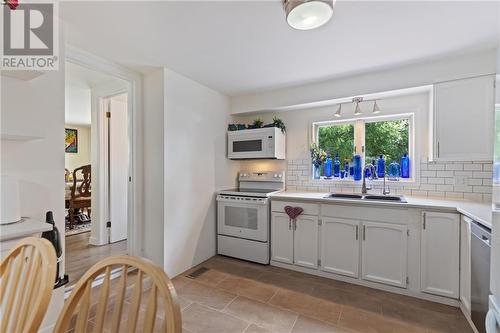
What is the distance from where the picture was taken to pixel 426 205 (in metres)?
2.03

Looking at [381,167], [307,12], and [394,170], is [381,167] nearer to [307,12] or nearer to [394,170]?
[394,170]

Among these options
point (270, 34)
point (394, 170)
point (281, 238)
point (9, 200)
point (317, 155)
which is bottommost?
point (281, 238)

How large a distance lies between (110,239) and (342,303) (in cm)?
316

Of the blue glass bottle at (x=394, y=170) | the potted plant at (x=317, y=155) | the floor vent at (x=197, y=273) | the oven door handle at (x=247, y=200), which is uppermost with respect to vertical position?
the potted plant at (x=317, y=155)

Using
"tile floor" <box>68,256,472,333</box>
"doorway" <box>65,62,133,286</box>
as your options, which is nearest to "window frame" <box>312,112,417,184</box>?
"tile floor" <box>68,256,472,333</box>

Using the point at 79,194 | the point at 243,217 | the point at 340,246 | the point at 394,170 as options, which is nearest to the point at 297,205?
the point at 340,246

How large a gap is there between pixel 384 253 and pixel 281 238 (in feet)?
3.47

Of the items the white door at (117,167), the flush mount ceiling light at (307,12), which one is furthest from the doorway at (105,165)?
the flush mount ceiling light at (307,12)

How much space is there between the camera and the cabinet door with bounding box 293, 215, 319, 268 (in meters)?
2.55

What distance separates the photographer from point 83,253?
297 centimetres

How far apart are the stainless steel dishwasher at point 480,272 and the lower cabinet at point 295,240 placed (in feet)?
4.07

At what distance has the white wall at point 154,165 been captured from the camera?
2.40 meters

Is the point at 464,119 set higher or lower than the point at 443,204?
higher

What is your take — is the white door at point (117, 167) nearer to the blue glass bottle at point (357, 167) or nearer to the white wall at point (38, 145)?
the white wall at point (38, 145)
